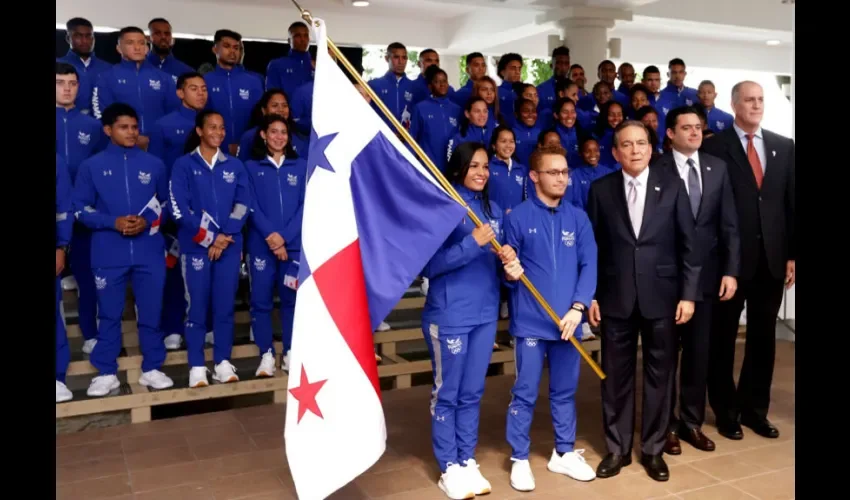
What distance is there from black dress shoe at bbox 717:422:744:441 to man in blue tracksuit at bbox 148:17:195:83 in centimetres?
458

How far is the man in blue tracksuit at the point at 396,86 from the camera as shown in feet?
23.2

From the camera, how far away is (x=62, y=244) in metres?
4.50

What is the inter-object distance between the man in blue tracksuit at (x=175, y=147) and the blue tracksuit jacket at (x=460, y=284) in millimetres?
2328

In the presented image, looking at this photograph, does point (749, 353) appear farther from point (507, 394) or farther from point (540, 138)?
point (540, 138)

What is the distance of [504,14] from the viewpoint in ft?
36.9

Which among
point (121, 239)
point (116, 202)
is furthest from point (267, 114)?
point (121, 239)

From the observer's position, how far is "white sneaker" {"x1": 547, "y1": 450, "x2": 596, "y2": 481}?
3705 millimetres

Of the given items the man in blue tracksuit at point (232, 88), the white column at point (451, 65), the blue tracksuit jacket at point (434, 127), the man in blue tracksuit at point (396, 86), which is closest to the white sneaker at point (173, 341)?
the man in blue tracksuit at point (232, 88)

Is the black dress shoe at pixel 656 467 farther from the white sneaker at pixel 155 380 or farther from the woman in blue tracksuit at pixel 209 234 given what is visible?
the white sneaker at pixel 155 380

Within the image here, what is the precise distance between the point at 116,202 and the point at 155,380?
3.59ft

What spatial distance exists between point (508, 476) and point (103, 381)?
2475 millimetres

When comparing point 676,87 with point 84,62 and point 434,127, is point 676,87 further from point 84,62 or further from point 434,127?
point 84,62

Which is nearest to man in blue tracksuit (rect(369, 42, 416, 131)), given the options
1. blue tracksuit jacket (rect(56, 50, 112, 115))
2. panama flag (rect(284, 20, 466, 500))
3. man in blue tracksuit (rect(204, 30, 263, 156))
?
man in blue tracksuit (rect(204, 30, 263, 156))
